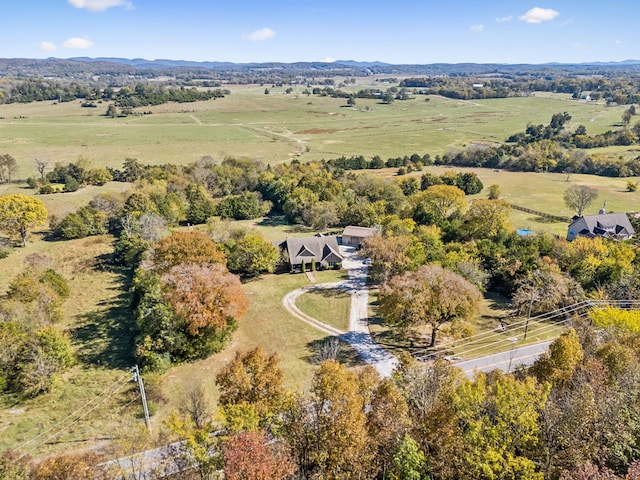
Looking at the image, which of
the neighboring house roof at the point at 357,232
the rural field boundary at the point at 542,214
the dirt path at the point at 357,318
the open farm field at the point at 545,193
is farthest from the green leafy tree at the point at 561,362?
the rural field boundary at the point at 542,214

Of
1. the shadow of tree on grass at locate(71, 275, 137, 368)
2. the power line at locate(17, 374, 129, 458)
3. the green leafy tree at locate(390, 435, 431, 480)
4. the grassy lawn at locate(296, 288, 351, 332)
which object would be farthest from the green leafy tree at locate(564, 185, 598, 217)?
the power line at locate(17, 374, 129, 458)

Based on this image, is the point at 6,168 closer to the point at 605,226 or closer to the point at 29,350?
the point at 29,350

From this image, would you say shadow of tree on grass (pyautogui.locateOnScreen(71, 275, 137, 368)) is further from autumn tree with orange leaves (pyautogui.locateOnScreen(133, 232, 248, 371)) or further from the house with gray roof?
the house with gray roof

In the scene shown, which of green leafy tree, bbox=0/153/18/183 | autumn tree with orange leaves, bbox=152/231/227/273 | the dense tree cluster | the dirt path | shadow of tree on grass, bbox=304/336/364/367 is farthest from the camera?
green leafy tree, bbox=0/153/18/183

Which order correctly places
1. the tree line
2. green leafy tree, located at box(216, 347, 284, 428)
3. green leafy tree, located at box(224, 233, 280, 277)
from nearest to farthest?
the tree line → green leafy tree, located at box(216, 347, 284, 428) → green leafy tree, located at box(224, 233, 280, 277)

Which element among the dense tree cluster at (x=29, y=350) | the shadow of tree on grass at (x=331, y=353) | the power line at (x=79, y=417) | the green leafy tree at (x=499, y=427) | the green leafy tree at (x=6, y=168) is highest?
the green leafy tree at (x=6, y=168)

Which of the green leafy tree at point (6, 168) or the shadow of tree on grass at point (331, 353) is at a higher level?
the green leafy tree at point (6, 168)

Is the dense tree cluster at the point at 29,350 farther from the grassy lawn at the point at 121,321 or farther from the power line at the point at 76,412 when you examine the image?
the power line at the point at 76,412

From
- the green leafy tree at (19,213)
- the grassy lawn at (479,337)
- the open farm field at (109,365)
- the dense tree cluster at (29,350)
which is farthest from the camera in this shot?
the green leafy tree at (19,213)
